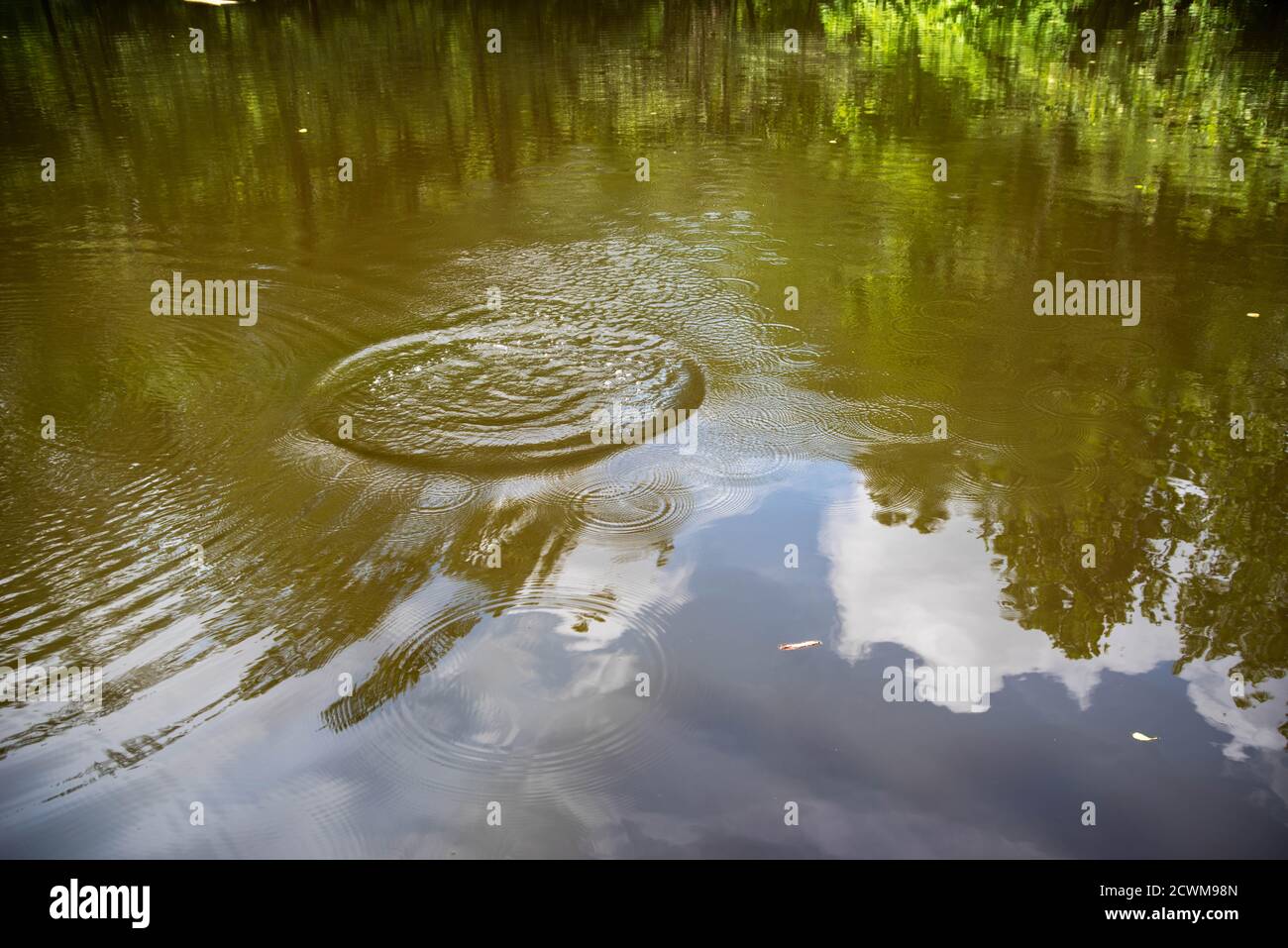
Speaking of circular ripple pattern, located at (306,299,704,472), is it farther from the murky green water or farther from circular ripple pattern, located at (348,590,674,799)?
circular ripple pattern, located at (348,590,674,799)

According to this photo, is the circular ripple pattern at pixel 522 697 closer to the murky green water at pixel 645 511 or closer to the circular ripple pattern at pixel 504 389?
the murky green water at pixel 645 511

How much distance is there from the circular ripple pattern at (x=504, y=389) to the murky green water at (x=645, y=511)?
1.2 inches

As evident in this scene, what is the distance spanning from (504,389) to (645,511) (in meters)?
1.41

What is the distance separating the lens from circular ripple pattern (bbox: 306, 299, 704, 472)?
16.7 ft

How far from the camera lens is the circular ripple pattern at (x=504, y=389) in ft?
16.7

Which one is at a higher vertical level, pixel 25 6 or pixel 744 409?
pixel 25 6

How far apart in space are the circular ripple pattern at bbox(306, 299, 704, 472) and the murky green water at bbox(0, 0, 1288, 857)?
32 millimetres

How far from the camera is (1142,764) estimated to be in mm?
3348

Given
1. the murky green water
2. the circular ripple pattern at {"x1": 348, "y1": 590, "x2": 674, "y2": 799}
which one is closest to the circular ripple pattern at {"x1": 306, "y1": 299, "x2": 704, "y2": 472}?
the murky green water

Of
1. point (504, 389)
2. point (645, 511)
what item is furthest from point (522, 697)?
point (504, 389)

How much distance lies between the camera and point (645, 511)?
4652 mm

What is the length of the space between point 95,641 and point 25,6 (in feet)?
99.6
